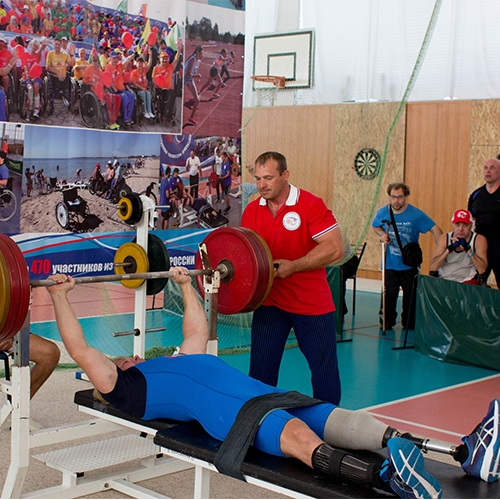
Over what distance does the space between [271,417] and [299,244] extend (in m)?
1.13

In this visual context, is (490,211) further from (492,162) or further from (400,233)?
(400,233)

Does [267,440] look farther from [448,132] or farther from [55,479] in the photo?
[448,132]

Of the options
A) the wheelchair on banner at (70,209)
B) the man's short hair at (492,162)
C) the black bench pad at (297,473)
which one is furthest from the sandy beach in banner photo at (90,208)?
the man's short hair at (492,162)

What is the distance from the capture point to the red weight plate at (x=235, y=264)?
132 inches

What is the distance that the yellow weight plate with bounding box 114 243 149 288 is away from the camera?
364cm

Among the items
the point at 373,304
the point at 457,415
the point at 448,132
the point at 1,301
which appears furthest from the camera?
the point at 448,132

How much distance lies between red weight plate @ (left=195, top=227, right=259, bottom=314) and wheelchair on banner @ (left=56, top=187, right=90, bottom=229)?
65.4 inches

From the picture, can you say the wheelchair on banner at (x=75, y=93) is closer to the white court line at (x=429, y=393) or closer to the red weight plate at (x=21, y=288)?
the red weight plate at (x=21, y=288)

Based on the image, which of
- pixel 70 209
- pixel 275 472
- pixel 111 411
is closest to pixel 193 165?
pixel 70 209

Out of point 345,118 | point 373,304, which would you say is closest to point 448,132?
point 373,304

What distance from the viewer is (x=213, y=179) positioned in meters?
5.77

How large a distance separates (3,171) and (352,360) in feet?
9.22

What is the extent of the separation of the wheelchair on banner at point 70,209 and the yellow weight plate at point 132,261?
1.39 m

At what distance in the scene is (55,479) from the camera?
A: 10.6 ft
